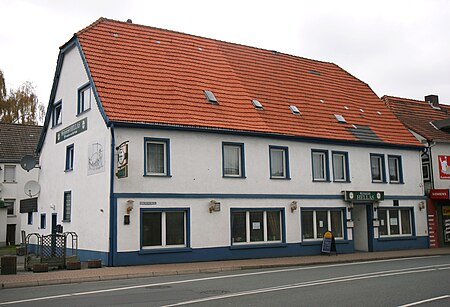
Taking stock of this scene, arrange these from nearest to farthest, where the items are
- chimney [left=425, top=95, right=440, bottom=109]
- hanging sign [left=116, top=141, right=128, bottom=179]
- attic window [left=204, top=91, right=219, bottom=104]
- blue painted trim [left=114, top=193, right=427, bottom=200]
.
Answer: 1. hanging sign [left=116, top=141, right=128, bottom=179]
2. blue painted trim [left=114, top=193, right=427, bottom=200]
3. attic window [left=204, top=91, right=219, bottom=104]
4. chimney [left=425, top=95, right=440, bottom=109]

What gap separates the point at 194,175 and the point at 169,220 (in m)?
2.02

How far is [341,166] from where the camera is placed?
2619cm

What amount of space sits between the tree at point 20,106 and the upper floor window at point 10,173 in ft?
27.5

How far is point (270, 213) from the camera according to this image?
2322cm

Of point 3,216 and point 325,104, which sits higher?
point 325,104

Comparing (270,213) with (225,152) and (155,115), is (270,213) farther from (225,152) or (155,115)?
(155,115)

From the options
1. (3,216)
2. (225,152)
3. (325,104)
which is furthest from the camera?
(3,216)

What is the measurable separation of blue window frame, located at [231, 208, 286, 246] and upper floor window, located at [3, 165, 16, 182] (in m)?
24.8

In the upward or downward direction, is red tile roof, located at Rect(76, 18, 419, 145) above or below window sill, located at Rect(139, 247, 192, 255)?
above

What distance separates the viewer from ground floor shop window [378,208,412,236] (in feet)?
88.8

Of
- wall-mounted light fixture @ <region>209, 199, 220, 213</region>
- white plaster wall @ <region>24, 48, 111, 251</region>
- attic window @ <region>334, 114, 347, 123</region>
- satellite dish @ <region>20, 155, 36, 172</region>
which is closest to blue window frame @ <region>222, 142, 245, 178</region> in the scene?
wall-mounted light fixture @ <region>209, 199, 220, 213</region>

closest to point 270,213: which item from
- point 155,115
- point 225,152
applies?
point 225,152

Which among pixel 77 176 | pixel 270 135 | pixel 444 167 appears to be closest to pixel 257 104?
pixel 270 135

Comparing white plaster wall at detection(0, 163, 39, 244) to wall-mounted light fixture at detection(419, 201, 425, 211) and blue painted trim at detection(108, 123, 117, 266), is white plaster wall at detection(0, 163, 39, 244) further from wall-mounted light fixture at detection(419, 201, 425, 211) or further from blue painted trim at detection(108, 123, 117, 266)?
wall-mounted light fixture at detection(419, 201, 425, 211)
